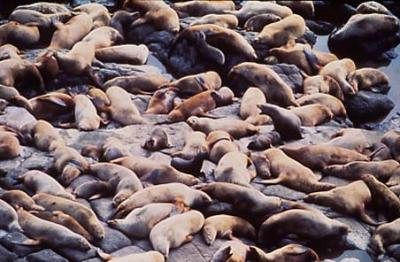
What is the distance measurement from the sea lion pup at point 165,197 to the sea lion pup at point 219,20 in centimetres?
393

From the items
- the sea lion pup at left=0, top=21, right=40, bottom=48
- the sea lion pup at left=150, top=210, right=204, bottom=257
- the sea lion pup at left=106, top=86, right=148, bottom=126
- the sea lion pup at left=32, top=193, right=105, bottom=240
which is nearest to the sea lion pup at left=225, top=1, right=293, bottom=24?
the sea lion pup at left=0, top=21, right=40, bottom=48

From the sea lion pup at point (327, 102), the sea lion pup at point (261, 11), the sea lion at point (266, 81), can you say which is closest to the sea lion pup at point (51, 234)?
the sea lion at point (266, 81)

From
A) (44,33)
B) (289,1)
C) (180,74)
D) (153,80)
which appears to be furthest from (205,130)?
(289,1)

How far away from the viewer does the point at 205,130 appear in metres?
6.93

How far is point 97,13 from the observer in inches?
371

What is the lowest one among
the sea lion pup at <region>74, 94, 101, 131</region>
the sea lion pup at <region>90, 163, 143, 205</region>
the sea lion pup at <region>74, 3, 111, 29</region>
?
the sea lion pup at <region>74, 3, 111, 29</region>

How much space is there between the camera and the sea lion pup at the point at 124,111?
7078mm

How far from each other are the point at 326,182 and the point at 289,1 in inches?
195

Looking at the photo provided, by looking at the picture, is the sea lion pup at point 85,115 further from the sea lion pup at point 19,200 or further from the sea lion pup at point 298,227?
the sea lion pup at point 298,227

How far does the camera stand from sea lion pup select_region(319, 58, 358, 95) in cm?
822

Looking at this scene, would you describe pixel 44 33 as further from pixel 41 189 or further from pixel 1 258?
Answer: pixel 1 258

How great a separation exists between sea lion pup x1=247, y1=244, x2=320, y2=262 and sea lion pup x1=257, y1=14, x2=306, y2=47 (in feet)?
13.6

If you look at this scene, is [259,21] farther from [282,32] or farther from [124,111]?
[124,111]

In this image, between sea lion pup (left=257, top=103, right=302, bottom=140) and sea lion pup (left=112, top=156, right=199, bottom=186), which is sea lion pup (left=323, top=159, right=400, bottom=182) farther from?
sea lion pup (left=112, top=156, right=199, bottom=186)
